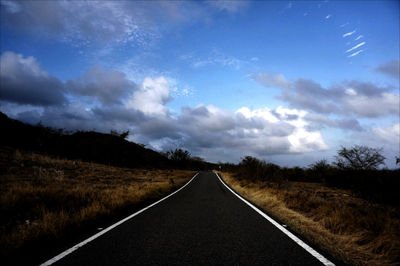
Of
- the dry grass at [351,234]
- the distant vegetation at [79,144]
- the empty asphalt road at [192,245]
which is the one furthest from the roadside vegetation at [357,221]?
the distant vegetation at [79,144]

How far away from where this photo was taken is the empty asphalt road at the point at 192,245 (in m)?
3.10

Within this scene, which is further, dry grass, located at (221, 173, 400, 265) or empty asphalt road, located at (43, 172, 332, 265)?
dry grass, located at (221, 173, 400, 265)

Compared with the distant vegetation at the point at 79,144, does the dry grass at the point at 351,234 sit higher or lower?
lower

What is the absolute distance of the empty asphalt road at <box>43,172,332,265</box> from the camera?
10.2ft

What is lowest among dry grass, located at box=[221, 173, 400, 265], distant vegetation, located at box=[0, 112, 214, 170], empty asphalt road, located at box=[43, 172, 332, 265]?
empty asphalt road, located at box=[43, 172, 332, 265]

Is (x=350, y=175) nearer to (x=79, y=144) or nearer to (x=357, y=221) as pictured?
(x=357, y=221)

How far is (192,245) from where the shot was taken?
3742 mm

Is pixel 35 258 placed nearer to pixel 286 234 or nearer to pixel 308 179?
pixel 286 234

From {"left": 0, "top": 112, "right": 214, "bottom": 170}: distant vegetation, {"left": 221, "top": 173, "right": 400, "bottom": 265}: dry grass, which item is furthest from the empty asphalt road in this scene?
{"left": 0, "top": 112, "right": 214, "bottom": 170}: distant vegetation

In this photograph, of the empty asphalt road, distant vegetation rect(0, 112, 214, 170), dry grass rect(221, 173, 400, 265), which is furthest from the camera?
distant vegetation rect(0, 112, 214, 170)

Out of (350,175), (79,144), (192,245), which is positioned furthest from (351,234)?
(79,144)

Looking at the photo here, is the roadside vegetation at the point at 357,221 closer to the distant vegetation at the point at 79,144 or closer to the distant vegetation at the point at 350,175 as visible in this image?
the distant vegetation at the point at 350,175

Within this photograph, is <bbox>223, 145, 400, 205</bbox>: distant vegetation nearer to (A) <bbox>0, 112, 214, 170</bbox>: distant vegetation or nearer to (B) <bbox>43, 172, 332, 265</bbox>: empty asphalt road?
(B) <bbox>43, 172, 332, 265</bbox>: empty asphalt road

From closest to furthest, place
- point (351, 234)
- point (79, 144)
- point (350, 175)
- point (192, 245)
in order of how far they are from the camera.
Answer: point (192, 245)
point (351, 234)
point (350, 175)
point (79, 144)
